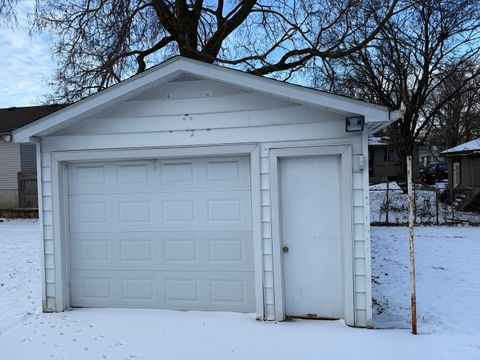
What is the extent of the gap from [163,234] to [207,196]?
82 centimetres

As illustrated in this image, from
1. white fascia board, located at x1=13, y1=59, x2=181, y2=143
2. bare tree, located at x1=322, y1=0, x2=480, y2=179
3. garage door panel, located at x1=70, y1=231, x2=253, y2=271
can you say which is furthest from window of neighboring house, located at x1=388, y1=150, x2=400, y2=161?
white fascia board, located at x1=13, y1=59, x2=181, y2=143

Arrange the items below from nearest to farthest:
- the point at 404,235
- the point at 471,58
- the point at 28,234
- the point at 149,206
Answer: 1. the point at 149,206
2. the point at 404,235
3. the point at 28,234
4. the point at 471,58

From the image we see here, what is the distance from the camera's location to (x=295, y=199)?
16.7ft

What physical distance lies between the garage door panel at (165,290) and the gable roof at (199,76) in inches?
83.9

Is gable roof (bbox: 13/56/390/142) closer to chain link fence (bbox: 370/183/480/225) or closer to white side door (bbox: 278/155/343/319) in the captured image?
white side door (bbox: 278/155/343/319)

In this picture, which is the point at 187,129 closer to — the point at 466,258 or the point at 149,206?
the point at 149,206

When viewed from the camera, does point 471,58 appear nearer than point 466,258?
No

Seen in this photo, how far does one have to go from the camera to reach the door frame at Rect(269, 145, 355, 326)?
4836mm

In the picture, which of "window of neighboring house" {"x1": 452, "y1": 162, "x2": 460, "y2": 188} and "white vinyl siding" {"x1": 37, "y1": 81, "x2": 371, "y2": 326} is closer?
"white vinyl siding" {"x1": 37, "y1": 81, "x2": 371, "y2": 326}

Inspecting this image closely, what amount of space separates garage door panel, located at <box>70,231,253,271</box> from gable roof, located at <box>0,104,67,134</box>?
44.2ft

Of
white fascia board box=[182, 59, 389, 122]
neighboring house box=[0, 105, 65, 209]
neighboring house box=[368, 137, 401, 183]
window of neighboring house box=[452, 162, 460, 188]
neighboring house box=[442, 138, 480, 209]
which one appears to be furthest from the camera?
neighboring house box=[368, 137, 401, 183]

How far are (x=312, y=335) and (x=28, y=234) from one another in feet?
34.2

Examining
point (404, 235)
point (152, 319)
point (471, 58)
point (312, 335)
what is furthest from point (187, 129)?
point (471, 58)

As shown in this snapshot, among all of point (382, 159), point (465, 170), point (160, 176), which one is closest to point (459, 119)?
point (382, 159)
